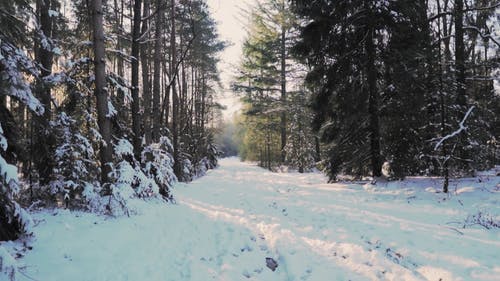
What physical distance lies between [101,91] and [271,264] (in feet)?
14.7

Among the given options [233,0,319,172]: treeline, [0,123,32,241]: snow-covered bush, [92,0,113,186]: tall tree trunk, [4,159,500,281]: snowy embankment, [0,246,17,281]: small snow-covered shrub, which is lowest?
[4,159,500,281]: snowy embankment

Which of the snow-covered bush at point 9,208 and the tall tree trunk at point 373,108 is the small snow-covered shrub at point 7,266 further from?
the tall tree trunk at point 373,108

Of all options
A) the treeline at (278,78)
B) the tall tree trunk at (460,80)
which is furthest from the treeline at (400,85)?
the treeline at (278,78)

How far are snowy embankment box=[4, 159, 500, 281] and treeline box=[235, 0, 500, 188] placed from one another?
150 cm

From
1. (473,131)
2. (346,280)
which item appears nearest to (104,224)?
(346,280)

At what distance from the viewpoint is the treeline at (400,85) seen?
26.8 ft

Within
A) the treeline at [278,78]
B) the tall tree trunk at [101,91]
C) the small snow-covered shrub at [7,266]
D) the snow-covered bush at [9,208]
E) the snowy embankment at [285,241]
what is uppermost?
the treeline at [278,78]

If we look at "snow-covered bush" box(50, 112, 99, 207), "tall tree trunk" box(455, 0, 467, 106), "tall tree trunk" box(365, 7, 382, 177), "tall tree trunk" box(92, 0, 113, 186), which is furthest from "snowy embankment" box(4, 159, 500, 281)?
"tall tree trunk" box(455, 0, 467, 106)

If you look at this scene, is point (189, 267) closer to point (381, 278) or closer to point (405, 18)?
point (381, 278)

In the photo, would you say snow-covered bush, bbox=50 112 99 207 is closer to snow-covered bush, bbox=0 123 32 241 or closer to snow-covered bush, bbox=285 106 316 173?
snow-covered bush, bbox=0 123 32 241

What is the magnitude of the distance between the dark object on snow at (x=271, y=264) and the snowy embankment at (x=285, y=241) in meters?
0.07

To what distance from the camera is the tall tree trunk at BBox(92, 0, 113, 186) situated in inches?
227

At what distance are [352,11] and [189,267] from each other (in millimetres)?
9343

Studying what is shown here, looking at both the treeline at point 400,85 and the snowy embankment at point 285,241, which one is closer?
the snowy embankment at point 285,241
